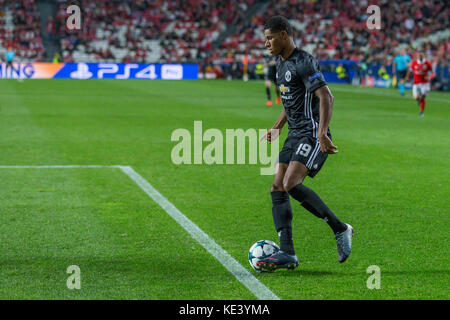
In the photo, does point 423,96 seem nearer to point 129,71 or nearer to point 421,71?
point 421,71

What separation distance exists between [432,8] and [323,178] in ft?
151

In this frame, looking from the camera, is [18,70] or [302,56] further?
[18,70]

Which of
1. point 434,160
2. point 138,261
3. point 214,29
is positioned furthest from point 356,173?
point 214,29

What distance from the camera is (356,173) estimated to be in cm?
1220

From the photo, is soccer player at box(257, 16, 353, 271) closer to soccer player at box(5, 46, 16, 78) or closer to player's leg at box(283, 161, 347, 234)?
player's leg at box(283, 161, 347, 234)

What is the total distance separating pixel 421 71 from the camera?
25859mm

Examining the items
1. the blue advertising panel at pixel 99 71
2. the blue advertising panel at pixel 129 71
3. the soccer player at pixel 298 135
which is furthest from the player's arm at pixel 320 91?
the blue advertising panel at pixel 129 71

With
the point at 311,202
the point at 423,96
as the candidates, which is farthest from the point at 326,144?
the point at 423,96

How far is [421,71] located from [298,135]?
67.3 feet

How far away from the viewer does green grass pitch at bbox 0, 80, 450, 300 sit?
5.84m
